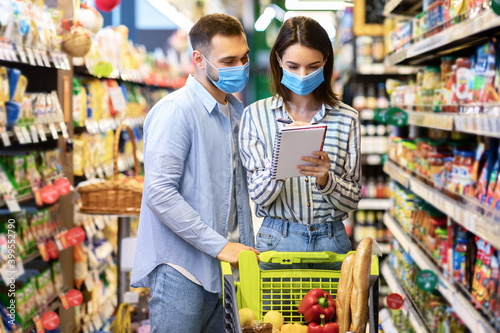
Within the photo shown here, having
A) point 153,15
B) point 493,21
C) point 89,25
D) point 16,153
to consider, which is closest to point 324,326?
point 493,21

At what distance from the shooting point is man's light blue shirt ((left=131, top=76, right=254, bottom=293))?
2.17 m

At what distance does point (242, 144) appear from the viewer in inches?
92.0

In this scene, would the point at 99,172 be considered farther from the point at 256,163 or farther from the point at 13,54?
the point at 256,163

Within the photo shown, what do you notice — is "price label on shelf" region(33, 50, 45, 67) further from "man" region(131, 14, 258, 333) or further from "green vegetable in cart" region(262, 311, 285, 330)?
"green vegetable in cart" region(262, 311, 285, 330)

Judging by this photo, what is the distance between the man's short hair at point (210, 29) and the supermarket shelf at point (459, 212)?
1185mm

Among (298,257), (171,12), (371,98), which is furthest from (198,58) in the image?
(171,12)

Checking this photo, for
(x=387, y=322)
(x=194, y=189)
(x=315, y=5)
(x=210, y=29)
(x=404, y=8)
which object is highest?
(x=315, y=5)

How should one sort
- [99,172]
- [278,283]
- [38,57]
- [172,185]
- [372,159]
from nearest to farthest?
[278,283] → [172,185] → [38,57] → [99,172] → [372,159]

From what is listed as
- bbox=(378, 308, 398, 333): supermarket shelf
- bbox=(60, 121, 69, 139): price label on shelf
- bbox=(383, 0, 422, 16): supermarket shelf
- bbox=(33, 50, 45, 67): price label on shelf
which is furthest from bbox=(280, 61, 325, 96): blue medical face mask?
bbox=(378, 308, 398, 333): supermarket shelf

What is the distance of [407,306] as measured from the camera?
3898 millimetres

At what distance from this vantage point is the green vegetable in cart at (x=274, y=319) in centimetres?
194

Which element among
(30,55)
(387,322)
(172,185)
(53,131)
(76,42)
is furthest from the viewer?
(387,322)

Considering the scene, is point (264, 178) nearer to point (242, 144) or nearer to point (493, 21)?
point (242, 144)

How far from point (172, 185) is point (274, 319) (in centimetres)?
60
